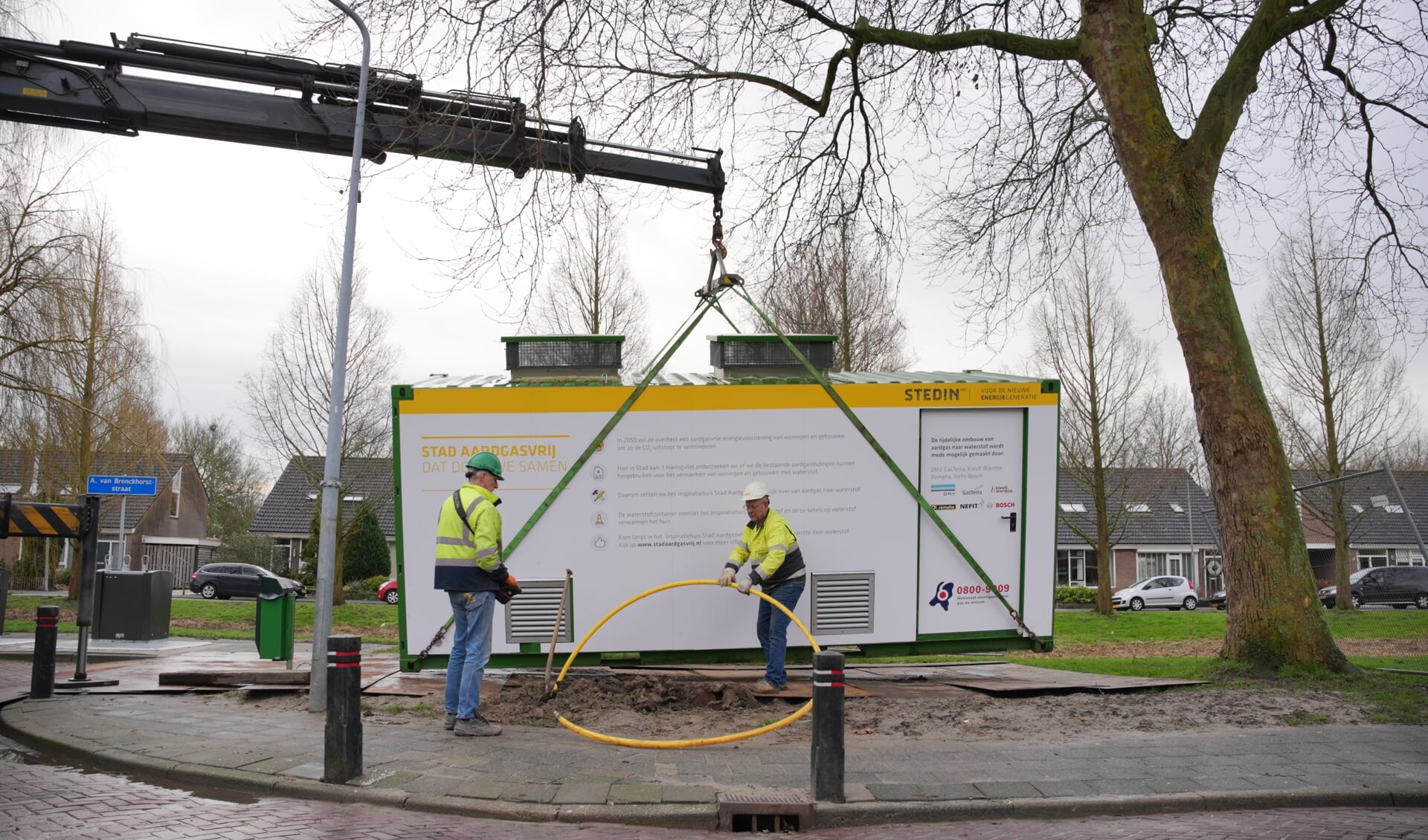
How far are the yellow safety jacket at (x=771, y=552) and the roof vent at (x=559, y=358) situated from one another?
194 centimetres

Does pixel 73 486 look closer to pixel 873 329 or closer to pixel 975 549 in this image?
pixel 873 329

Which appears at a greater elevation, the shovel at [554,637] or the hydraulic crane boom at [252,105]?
the hydraulic crane boom at [252,105]

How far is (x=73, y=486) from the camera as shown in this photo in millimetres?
23547

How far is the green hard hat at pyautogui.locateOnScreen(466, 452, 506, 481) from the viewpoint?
760 centimetres

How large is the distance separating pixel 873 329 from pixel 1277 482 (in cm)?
1450

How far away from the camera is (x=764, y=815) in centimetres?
546

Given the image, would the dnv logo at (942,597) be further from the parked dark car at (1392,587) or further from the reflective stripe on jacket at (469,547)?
the parked dark car at (1392,587)

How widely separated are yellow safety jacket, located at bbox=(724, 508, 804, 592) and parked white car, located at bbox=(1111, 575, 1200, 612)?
32.8 meters

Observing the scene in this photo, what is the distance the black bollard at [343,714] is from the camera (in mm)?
6023

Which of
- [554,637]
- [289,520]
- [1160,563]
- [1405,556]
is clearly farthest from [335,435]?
[1405,556]

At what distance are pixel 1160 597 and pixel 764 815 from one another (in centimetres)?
3636

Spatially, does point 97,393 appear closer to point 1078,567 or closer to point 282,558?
point 282,558

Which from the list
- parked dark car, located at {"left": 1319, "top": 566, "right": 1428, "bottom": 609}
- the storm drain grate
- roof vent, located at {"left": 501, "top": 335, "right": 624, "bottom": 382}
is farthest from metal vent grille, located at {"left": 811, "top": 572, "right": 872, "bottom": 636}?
parked dark car, located at {"left": 1319, "top": 566, "right": 1428, "bottom": 609}

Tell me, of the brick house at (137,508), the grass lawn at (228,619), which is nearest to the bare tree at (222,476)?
the brick house at (137,508)
